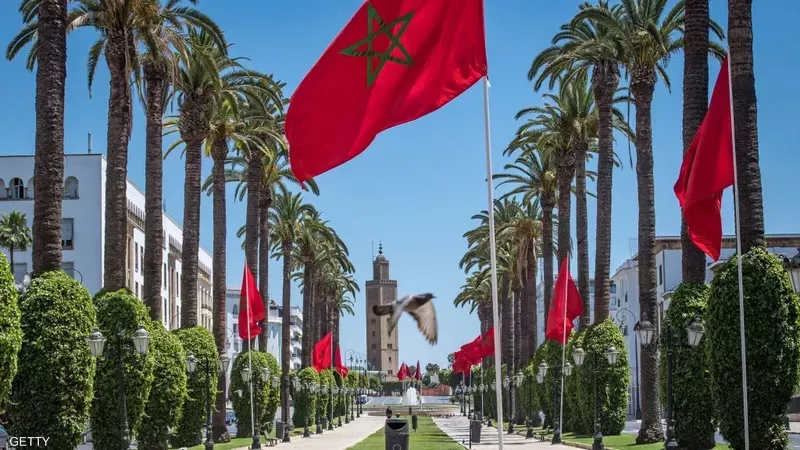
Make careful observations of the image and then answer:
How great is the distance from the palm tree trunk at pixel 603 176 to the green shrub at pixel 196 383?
1534 cm

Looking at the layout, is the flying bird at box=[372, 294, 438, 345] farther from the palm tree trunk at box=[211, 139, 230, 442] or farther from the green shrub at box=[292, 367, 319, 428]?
the green shrub at box=[292, 367, 319, 428]

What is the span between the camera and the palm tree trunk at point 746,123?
2377 cm

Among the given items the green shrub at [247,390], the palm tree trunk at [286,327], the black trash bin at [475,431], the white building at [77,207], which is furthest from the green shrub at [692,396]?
the white building at [77,207]

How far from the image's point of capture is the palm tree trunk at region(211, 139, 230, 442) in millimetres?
46750

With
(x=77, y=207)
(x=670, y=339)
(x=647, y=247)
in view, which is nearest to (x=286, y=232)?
(x=77, y=207)

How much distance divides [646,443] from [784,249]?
182 feet

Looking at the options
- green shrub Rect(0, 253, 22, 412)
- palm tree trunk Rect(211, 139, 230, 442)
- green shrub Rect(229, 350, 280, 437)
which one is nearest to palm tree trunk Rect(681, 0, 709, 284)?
green shrub Rect(0, 253, 22, 412)

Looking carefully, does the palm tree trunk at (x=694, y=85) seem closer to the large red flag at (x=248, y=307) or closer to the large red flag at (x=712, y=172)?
the large red flag at (x=712, y=172)

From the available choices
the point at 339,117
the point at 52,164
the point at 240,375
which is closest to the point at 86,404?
the point at 52,164

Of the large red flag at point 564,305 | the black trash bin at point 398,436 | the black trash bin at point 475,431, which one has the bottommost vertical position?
the black trash bin at point 475,431

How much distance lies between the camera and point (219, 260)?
47.5m

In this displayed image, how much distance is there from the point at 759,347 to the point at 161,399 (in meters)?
17.7

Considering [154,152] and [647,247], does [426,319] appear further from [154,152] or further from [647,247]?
[647,247]

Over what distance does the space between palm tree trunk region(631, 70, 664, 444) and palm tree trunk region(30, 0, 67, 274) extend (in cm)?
1905
